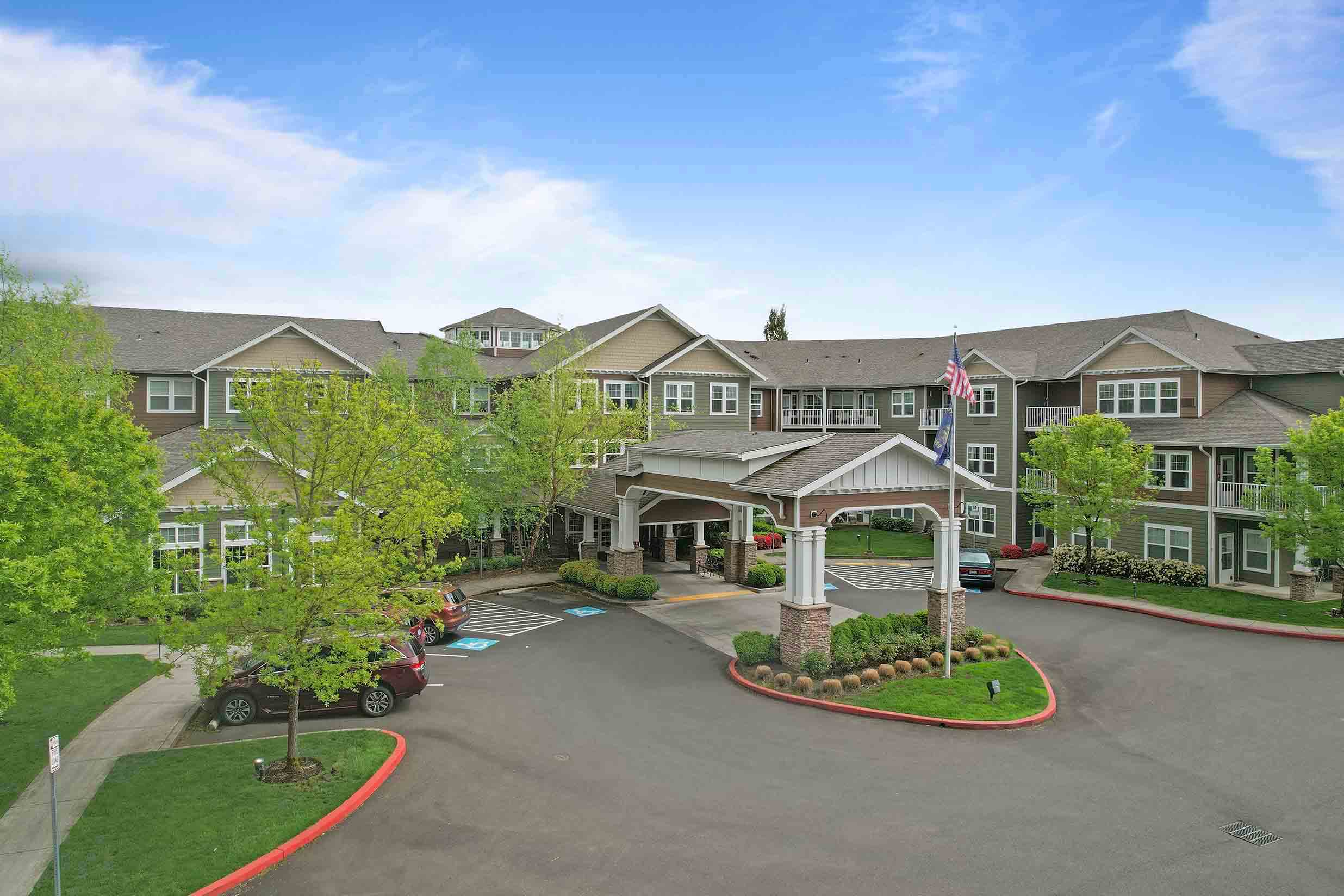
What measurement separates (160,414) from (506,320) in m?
24.6

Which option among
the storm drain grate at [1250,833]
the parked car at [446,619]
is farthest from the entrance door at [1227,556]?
the parked car at [446,619]

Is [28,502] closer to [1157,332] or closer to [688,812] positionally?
[688,812]

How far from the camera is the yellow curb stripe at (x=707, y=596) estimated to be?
2944 cm

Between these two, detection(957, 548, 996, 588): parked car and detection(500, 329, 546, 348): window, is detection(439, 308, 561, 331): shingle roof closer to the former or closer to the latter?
detection(500, 329, 546, 348): window

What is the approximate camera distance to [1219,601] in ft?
93.1

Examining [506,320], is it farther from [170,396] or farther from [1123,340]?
[1123,340]

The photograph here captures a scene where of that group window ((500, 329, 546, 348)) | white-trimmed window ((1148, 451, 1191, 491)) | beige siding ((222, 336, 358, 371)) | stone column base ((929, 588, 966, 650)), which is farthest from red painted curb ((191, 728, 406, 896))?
window ((500, 329, 546, 348))

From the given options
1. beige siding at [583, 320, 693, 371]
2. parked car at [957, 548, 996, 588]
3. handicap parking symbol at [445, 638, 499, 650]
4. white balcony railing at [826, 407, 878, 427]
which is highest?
beige siding at [583, 320, 693, 371]

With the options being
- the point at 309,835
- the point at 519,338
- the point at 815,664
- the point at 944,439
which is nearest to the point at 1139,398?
the point at 944,439

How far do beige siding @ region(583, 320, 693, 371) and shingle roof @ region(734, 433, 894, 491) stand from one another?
1742 cm

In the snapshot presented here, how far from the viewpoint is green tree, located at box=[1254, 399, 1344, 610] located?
1002 inches

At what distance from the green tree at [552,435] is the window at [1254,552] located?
23342mm

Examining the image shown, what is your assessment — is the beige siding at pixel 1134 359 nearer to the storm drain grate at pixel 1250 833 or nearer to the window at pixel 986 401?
the window at pixel 986 401

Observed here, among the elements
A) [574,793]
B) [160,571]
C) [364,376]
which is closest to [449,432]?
[364,376]
